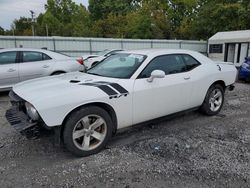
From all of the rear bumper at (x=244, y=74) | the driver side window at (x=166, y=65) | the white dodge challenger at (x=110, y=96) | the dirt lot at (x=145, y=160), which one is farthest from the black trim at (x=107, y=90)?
the rear bumper at (x=244, y=74)

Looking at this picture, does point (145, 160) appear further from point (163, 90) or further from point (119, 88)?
point (163, 90)

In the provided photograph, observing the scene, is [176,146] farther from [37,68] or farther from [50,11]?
[50,11]

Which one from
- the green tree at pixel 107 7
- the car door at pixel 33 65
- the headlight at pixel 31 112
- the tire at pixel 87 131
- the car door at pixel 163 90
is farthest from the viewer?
the green tree at pixel 107 7

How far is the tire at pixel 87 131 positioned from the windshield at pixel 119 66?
0.83 metres

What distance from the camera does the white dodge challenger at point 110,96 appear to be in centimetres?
298

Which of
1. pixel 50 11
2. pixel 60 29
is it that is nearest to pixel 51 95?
pixel 60 29

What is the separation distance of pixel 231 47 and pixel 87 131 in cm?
1686

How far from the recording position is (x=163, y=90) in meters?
3.86

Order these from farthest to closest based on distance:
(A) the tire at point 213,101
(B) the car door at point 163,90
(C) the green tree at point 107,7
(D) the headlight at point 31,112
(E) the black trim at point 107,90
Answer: (C) the green tree at point 107,7
(A) the tire at point 213,101
(B) the car door at point 163,90
(E) the black trim at point 107,90
(D) the headlight at point 31,112

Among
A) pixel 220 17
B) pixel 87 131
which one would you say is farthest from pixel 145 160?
pixel 220 17

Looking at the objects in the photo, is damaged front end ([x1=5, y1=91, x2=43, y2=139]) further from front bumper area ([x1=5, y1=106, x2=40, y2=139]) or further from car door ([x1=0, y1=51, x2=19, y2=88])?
car door ([x1=0, y1=51, x2=19, y2=88])

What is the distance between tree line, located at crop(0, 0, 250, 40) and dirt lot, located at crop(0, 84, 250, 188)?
2139 centimetres

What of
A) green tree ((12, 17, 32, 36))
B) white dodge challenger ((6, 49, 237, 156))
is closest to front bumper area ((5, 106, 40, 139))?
white dodge challenger ((6, 49, 237, 156))

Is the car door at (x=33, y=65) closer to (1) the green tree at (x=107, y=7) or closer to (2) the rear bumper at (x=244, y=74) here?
(2) the rear bumper at (x=244, y=74)
